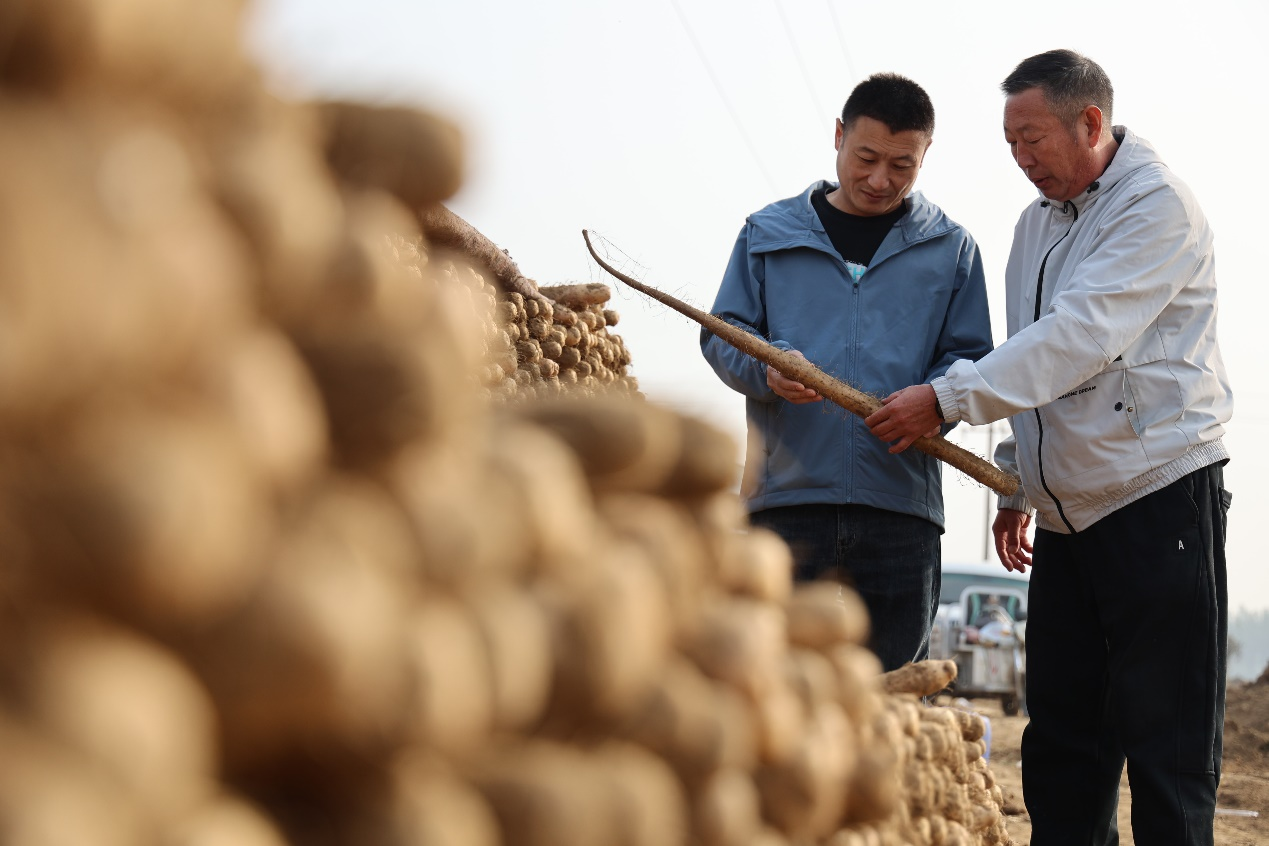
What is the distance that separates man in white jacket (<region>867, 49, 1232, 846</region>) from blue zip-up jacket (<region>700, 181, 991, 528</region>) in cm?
19

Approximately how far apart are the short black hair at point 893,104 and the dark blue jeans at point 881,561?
1219mm

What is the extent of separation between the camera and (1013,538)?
385cm

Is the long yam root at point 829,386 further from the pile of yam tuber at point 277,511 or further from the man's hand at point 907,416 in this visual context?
the pile of yam tuber at point 277,511

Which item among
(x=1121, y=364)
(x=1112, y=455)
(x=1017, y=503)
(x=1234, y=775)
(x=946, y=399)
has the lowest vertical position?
(x=1234, y=775)

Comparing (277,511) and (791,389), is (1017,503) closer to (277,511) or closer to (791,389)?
(791,389)

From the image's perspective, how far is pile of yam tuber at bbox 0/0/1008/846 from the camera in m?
0.64

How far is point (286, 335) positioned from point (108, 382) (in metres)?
0.19

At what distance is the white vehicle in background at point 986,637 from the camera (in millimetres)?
16391

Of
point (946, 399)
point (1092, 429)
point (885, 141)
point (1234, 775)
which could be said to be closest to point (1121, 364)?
point (1092, 429)

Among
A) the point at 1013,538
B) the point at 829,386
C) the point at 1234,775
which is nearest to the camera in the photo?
the point at 829,386

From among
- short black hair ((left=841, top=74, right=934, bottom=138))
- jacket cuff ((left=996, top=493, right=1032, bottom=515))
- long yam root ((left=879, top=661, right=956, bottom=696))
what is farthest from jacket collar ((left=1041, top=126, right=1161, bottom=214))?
long yam root ((left=879, top=661, right=956, bottom=696))

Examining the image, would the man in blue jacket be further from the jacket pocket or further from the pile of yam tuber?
the pile of yam tuber

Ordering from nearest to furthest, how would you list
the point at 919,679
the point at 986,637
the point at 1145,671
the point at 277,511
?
the point at 277,511
the point at 919,679
the point at 1145,671
the point at 986,637

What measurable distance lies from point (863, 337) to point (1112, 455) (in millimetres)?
795
